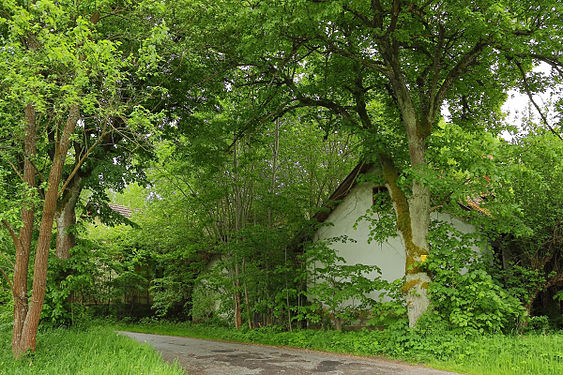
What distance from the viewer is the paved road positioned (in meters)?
7.54

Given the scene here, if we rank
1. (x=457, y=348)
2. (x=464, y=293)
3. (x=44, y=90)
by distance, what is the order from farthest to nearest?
(x=464, y=293) → (x=457, y=348) → (x=44, y=90)

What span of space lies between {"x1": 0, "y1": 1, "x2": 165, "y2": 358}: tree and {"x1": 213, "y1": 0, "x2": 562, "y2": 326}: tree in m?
3.02

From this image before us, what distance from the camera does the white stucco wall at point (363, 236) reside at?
45.9 ft

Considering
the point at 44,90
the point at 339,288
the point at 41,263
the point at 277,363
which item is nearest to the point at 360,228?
the point at 339,288

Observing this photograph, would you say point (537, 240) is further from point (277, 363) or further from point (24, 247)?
point (24, 247)

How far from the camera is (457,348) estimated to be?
820cm

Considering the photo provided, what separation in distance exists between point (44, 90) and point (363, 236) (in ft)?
36.6

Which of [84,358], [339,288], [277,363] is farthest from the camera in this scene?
[339,288]

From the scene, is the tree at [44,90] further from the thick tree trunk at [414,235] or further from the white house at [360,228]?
the white house at [360,228]

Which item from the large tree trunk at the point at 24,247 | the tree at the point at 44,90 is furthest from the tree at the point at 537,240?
the large tree trunk at the point at 24,247

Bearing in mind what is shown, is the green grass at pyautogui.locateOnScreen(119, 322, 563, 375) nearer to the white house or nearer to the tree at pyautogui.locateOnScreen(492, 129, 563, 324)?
the tree at pyautogui.locateOnScreen(492, 129, 563, 324)

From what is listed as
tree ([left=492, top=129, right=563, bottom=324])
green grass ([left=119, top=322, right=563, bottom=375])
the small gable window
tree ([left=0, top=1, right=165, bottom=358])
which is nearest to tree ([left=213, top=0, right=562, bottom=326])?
the small gable window

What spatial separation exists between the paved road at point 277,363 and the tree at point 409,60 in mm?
1889

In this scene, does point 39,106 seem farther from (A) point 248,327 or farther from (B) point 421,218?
(A) point 248,327
